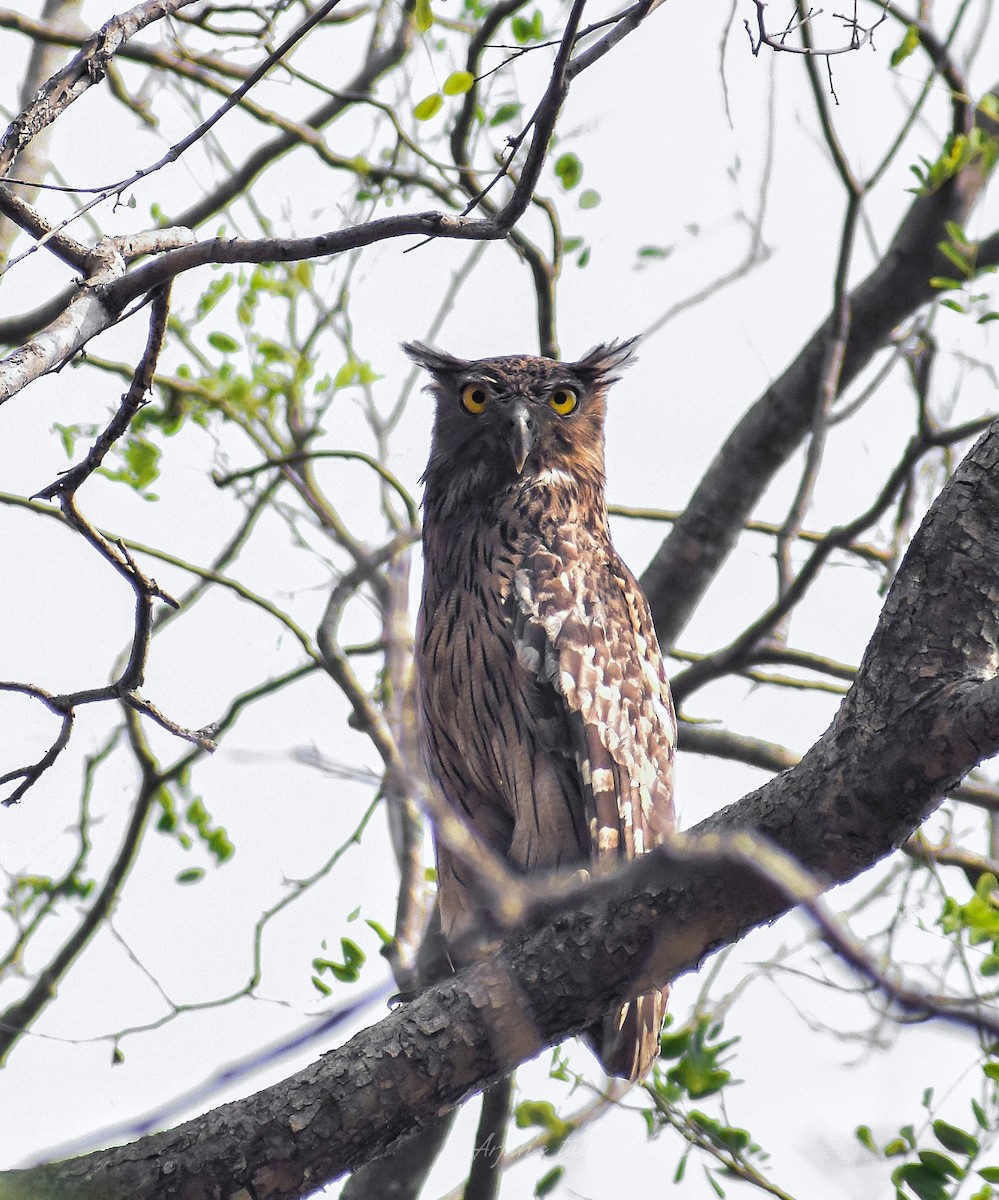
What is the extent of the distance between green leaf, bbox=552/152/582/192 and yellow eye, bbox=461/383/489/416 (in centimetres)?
122

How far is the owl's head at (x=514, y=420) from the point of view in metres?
4.39

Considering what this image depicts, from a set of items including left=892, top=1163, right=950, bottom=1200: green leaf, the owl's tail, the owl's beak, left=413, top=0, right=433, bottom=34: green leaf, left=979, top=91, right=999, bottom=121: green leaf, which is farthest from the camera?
left=979, top=91, right=999, bottom=121: green leaf

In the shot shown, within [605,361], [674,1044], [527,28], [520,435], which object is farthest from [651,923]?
[527,28]

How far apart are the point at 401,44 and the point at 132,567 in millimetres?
3966

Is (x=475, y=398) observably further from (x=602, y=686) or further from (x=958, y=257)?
(x=958, y=257)

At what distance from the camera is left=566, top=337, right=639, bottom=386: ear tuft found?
4.78 m

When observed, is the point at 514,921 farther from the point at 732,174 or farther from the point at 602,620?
the point at 732,174

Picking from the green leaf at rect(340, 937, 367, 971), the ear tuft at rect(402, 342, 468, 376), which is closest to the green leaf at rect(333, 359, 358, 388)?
the ear tuft at rect(402, 342, 468, 376)

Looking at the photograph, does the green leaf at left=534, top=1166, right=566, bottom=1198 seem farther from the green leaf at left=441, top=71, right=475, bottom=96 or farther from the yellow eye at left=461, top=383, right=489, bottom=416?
the green leaf at left=441, top=71, right=475, bottom=96

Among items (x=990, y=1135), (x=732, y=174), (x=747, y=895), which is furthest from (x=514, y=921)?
(x=732, y=174)

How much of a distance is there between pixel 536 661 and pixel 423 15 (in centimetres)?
204

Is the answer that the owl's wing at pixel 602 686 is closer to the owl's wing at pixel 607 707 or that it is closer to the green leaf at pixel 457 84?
the owl's wing at pixel 607 707

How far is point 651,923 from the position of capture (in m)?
2.66

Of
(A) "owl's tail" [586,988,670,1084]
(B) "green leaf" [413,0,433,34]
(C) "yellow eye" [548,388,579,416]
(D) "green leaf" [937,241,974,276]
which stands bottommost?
(A) "owl's tail" [586,988,670,1084]
